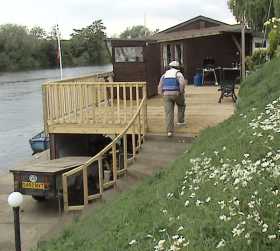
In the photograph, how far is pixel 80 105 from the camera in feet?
42.2

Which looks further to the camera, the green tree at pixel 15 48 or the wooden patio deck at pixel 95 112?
the green tree at pixel 15 48

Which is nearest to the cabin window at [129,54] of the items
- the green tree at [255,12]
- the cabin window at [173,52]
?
the cabin window at [173,52]

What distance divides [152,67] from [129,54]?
3.18 feet

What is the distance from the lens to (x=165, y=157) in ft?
34.4

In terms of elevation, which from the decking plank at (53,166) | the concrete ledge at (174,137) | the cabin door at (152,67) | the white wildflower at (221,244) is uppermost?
the cabin door at (152,67)

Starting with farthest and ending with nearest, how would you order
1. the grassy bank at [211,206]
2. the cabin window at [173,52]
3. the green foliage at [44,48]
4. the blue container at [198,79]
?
the green foliage at [44,48], the cabin window at [173,52], the blue container at [198,79], the grassy bank at [211,206]

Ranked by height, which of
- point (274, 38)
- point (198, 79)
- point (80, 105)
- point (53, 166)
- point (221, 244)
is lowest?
point (53, 166)

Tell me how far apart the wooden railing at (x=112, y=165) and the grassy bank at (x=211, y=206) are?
6.67 ft

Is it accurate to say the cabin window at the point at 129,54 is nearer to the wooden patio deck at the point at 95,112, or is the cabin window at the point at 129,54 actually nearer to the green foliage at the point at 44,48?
the wooden patio deck at the point at 95,112

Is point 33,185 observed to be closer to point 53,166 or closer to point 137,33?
Result: point 53,166

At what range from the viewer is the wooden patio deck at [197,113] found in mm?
11680

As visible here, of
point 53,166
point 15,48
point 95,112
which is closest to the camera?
point 53,166

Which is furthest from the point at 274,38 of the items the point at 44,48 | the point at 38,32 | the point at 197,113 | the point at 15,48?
the point at 38,32

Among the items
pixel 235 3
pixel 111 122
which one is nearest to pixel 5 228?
pixel 111 122
